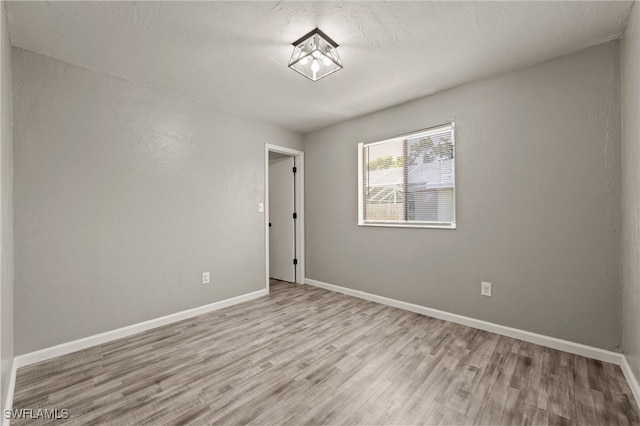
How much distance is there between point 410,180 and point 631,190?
1.83 metres

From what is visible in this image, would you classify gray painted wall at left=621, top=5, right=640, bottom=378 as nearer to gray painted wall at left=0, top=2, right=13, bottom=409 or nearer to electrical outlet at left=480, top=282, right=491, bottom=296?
electrical outlet at left=480, top=282, right=491, bottom=296

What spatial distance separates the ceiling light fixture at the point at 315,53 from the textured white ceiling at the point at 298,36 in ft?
0.18

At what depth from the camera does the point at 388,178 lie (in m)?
3.60

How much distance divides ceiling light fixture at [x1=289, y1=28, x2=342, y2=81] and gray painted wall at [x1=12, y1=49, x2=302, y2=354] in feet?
5.28

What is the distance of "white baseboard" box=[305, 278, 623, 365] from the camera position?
7.06 ft

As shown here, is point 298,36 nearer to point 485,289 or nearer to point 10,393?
point 485,289

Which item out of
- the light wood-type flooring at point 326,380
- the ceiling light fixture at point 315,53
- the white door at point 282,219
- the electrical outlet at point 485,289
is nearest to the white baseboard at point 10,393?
the light wood-type flooring at point 326,380

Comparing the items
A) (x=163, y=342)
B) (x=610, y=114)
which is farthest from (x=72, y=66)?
(x=610, y=114)

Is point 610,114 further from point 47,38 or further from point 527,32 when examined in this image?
point 47,38

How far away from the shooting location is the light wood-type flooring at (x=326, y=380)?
5.27 ft

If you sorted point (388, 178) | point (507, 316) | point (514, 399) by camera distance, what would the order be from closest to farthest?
point (514, 399), point (507, 316), point (388, 178)

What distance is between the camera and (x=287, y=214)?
4.74 m

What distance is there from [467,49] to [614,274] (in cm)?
212

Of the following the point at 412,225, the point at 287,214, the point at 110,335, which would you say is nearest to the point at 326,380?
the point at 412,225
